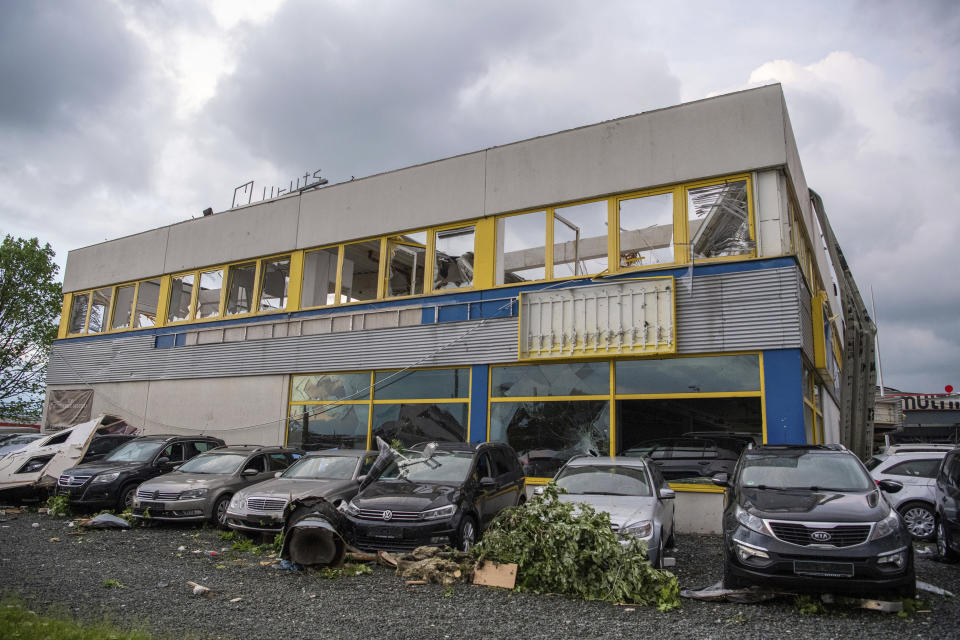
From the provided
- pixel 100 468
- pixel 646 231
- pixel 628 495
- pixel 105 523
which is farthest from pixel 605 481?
pixel 100 468

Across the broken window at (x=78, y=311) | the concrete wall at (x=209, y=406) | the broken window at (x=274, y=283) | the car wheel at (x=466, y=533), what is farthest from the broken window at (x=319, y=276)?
the broken window at (x=78, y=311)

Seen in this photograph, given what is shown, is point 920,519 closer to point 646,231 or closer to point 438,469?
→ point 646,231

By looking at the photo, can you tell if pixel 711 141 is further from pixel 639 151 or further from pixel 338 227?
pixel 338 227

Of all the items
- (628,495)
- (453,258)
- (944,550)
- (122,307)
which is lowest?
(944,550)

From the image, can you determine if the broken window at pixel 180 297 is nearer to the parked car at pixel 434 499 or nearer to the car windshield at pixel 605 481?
the parked car at pixel 434 499

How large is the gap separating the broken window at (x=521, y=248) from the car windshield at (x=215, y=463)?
643 cm

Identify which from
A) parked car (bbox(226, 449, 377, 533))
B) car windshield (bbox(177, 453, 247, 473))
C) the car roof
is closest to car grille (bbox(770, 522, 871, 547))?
the car roof

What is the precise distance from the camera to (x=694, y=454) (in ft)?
38.2

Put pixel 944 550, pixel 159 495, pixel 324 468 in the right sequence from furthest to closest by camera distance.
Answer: pixel 159 495, pixel 324 468, pixel 944 550

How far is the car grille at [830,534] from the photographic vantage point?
642cm

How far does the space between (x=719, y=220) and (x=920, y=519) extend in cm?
651

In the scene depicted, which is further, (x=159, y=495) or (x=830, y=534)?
(x=159, y=495)

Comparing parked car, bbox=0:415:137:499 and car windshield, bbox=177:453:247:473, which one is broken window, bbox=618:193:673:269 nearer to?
car windshield, bbox=177:453:247:473

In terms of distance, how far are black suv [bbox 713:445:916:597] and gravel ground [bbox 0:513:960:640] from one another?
331 mm
